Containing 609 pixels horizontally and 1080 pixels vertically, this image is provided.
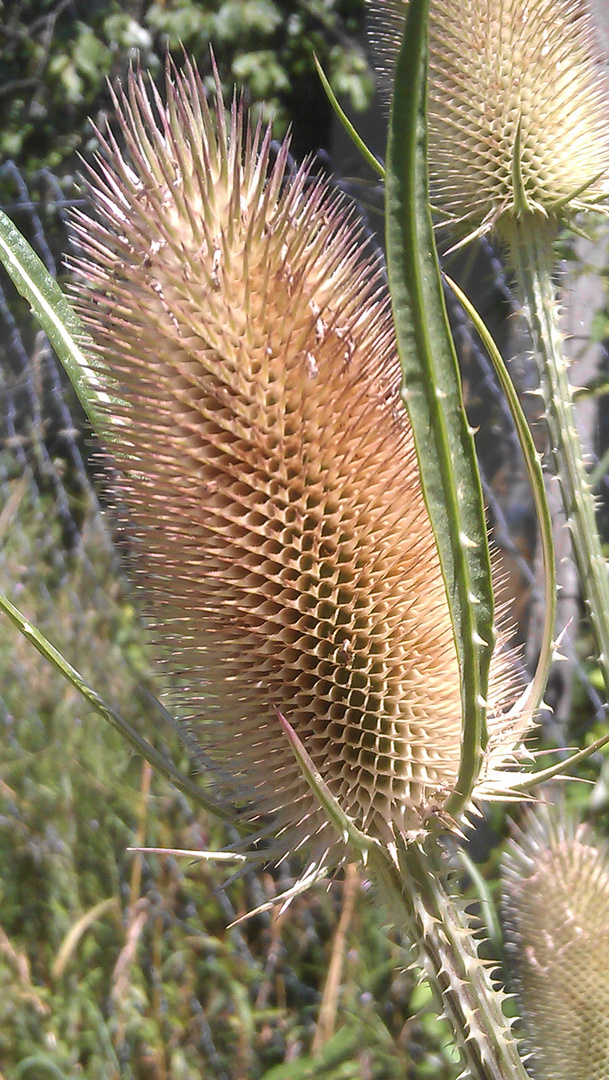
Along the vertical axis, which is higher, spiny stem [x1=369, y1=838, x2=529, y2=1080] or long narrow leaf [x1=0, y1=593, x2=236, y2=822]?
long narrow leaf [x1=0, y1=593, x2=236, y2=822]

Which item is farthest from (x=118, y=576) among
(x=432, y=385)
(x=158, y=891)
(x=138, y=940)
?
(x=432, y=385)

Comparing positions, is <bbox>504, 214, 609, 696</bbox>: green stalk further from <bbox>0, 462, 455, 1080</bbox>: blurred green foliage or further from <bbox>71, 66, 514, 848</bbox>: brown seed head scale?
<bbox>0, 462, 455, 1080</bbox>: blurred green foliage

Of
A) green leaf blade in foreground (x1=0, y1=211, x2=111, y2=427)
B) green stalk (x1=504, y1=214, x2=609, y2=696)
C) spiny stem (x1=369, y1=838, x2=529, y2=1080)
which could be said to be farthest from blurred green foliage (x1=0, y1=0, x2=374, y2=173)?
spiny stem (x1=369, y1=838, x2=529, y2=1080)

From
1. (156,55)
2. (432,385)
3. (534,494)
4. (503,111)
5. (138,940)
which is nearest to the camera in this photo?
(432,385)

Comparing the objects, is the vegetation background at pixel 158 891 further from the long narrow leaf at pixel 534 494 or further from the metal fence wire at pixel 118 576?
the long narrow leaf at pixel 534 494

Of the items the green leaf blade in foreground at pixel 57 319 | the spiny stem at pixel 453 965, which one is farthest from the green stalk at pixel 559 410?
the green leaf blade in foreground at pixel 57 319

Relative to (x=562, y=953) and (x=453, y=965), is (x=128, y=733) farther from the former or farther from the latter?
(x=562, y=953)
